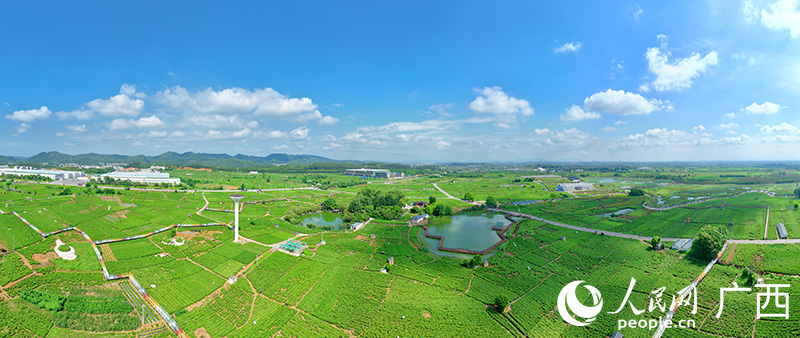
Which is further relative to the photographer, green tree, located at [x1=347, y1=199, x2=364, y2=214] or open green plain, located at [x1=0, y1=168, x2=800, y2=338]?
green tree, located at [x1=347, y1=199, x2=364, y2=214]

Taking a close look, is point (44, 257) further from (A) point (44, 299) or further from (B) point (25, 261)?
(A) point (44, 299)

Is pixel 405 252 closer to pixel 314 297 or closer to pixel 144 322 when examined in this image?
pixel 314 297

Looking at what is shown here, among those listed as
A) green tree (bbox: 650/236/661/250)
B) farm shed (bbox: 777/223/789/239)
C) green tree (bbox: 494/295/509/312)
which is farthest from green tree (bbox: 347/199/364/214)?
farm shed (bbox: 777/223/789/239)

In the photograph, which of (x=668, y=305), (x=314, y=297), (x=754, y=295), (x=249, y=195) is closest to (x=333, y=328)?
(x=314, y=297)

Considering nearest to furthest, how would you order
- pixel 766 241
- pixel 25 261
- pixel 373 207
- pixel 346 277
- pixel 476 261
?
pixel 346 277 → pixel 25 261 → pixel 476 261 → pixel 766 241 → pixel 373 207

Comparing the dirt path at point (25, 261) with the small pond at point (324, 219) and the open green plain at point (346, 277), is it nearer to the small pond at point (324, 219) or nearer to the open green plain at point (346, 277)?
the open green plain at point (346, 277)

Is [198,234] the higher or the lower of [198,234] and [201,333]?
the higher

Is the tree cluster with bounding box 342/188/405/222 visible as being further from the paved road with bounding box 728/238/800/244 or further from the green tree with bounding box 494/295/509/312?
the paved road with bounding box 728/238/800/244

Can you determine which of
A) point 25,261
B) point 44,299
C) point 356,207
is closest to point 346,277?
point 44,299
